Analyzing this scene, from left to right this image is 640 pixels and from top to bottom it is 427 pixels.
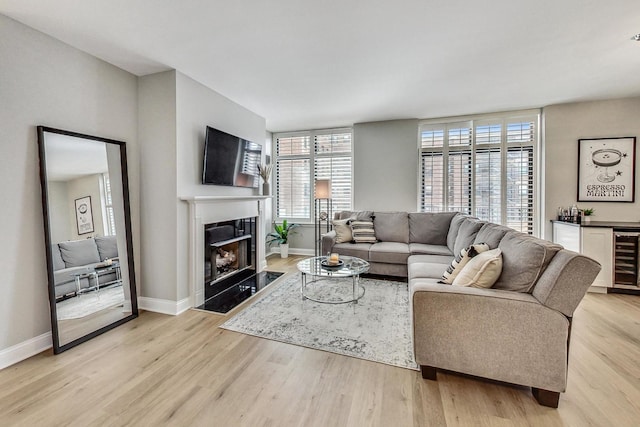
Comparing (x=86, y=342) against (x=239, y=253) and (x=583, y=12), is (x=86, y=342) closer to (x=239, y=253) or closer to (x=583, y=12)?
(x=239, y=253)

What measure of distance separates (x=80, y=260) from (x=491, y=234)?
3.78 metres

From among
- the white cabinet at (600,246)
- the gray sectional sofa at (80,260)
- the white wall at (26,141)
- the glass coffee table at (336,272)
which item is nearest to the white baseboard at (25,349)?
the white wall at (26,141)

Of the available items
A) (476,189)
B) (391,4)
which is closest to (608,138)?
(476,189)

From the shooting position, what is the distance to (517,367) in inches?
63.8

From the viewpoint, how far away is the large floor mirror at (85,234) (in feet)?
7.36

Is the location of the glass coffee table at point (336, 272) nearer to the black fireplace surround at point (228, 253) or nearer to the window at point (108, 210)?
the black fireplace surround at point (228, 253)

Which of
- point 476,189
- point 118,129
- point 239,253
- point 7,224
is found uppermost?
point 118,129

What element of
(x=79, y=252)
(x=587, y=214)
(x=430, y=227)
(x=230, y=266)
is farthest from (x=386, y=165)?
(x=79, y=252)

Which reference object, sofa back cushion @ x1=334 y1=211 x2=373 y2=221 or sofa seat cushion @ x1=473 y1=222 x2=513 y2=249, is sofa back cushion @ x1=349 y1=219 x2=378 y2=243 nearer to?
sofa back cushion @ x1=334 y1=211 x2=373 y2=221

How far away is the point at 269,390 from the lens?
5.73 feet

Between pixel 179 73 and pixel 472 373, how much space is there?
376cm

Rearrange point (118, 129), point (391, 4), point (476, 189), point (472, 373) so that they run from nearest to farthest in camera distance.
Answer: point (472, 373) < point (391, 4) < point (118, 129) < point (476, 189)

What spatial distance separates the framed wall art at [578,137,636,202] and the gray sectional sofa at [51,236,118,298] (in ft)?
20.2

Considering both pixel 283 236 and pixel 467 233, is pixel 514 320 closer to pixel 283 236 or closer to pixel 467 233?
pixel 467 233
